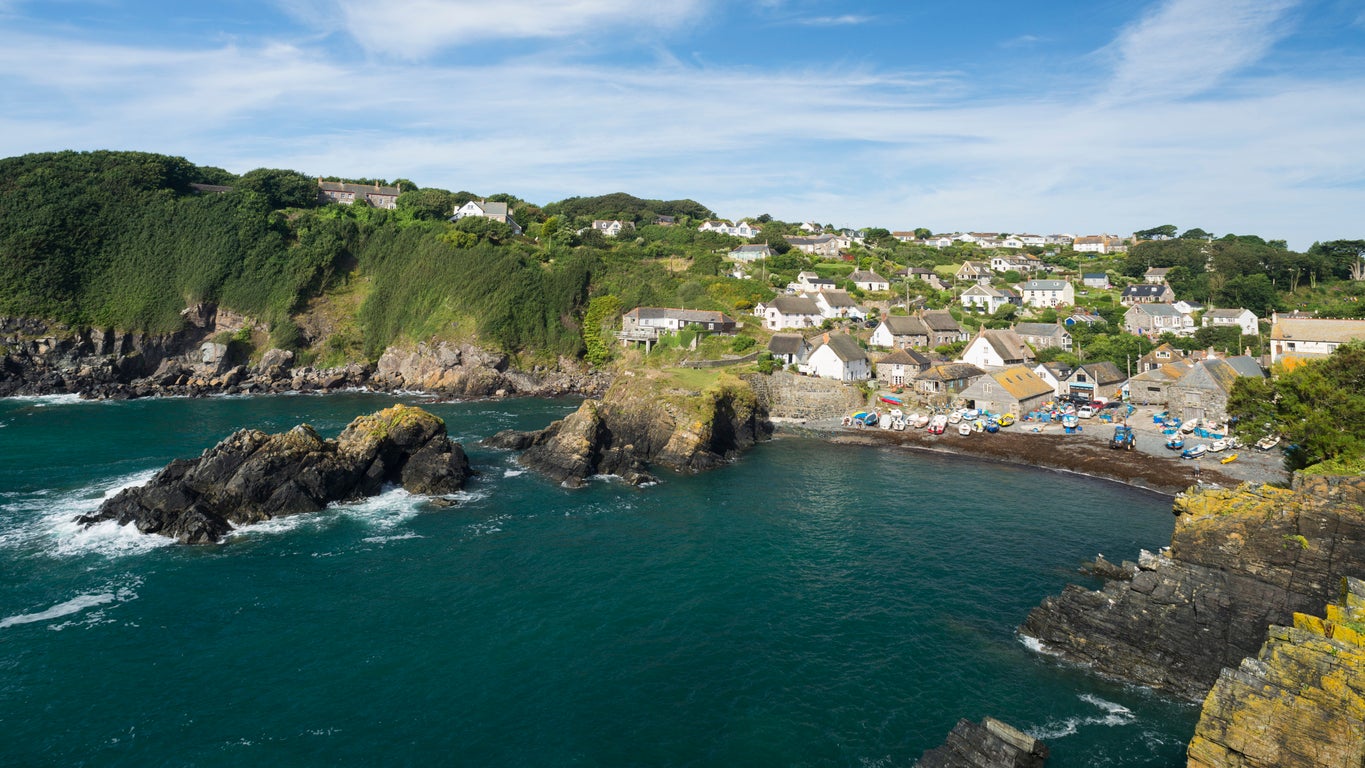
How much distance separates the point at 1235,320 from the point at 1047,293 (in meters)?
26.2

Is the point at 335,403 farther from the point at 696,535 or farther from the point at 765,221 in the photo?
the point at 765,221

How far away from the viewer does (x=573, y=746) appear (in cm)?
2084

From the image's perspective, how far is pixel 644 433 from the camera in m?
54.6

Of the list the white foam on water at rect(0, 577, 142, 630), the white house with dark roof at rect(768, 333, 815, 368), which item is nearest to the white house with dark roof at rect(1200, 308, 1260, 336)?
the white house with dark roof at rect(768, 333, 815, 368)

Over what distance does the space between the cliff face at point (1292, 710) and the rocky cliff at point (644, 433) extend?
3444 centimetres

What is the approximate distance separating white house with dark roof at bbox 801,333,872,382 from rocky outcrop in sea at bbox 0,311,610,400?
2644cm

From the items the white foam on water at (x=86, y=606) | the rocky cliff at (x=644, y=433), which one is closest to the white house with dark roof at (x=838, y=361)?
the rocky cliff at (x=644, y=433)

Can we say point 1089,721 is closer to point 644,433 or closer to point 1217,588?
point 1217,588

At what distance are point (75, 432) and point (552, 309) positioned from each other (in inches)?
2072

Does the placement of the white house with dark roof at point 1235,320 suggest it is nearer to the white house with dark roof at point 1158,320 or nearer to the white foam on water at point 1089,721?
the white house with dark roof at point 1158,320

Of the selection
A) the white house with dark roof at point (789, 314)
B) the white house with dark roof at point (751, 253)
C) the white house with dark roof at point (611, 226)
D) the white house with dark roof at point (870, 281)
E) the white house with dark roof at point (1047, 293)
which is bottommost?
the white house with dark roof at point (789, 314)

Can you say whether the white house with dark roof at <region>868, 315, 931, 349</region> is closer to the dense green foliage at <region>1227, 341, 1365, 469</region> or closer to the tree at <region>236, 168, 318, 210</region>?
the dense green foliage at <region>1227, 341, 1365, 469</region>

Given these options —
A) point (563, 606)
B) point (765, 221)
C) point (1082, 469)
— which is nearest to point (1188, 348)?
point (1082, 469)

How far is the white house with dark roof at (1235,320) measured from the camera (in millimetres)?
94312
